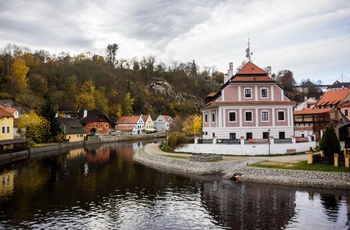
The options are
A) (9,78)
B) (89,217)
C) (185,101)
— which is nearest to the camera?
(89,217)

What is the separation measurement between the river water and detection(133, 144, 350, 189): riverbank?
3.12 feet

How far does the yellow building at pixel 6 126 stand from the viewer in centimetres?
4598

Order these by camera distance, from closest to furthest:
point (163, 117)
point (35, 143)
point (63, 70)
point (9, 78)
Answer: point (35, 143) < point (9, 78) < point (63, 70) < point (163, 117)

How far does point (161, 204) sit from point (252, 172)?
9.77 m

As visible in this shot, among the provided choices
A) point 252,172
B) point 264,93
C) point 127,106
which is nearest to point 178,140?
point 264,93

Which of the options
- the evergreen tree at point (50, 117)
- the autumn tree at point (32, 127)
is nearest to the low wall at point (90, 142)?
the evergreen tree at point (50, 117)

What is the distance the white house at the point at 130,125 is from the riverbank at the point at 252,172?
2134 inches

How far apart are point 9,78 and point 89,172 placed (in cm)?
5169

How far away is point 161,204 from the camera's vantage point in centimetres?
1956

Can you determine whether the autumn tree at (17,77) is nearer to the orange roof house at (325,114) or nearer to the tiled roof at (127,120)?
the tiled roof at (127,120)

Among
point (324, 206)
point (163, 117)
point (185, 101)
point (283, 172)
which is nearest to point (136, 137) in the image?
point (163, 117)

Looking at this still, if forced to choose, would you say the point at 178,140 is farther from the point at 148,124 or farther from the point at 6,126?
the point at 148,124

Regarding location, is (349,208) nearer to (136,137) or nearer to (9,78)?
(136,137)

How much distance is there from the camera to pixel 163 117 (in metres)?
107
